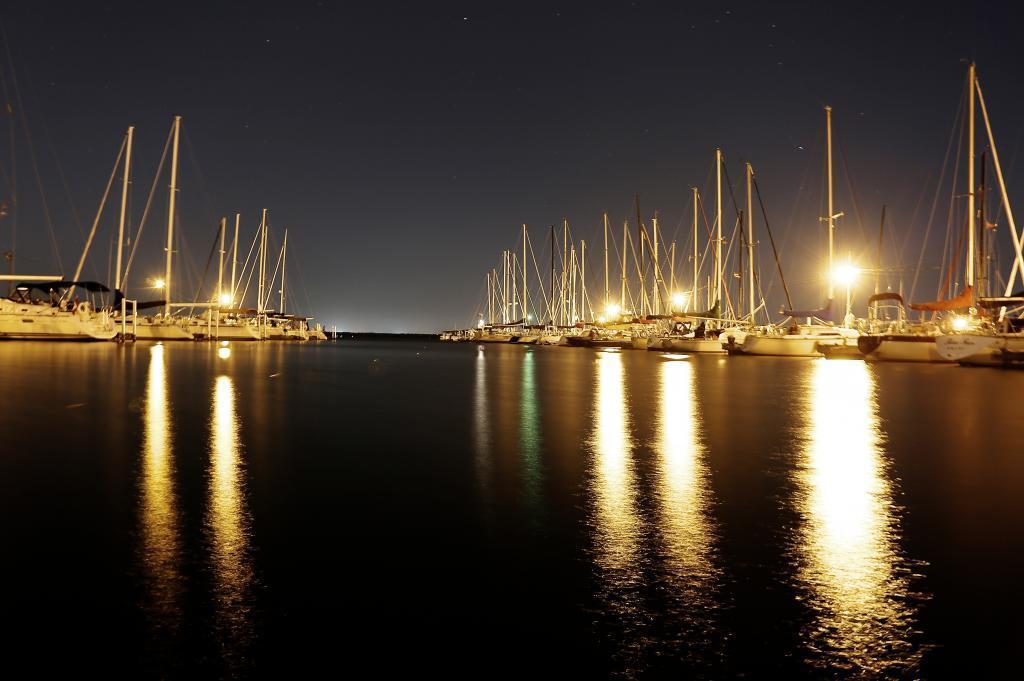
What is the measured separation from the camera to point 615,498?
29.7 ft

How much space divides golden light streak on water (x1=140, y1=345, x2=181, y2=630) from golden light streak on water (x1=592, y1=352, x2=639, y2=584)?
125 inches

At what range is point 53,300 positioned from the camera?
72250 mm

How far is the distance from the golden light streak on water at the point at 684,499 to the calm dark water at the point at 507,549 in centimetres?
5

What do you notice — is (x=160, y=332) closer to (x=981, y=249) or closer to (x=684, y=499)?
(x=981, y=249)

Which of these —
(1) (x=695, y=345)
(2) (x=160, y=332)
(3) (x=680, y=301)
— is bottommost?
(1) (x=695, y=345)

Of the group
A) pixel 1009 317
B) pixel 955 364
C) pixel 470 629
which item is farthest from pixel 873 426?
pixel 955 364

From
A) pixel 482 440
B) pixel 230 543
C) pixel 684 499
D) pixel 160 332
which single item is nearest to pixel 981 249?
pixel 482 440

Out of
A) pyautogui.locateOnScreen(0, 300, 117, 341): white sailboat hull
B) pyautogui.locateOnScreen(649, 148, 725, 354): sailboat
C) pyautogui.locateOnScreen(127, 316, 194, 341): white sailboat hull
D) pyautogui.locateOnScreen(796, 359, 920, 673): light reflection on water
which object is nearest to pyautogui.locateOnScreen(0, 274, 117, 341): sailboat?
pyautogui.locateOnScreen(0, 300, 117, 341): white sailboat hull

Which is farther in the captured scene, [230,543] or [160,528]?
[160,528]

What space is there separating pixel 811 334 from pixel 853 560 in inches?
2299

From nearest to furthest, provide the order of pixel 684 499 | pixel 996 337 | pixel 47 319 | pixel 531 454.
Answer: pixel 684 499
pixel 531 454
pixel 996 337
pixel 47 319

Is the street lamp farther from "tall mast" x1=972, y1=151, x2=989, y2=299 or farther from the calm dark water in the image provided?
the calm dark water

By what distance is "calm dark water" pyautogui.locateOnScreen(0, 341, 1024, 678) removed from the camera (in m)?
4.69

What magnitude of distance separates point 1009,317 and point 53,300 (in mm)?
75886
